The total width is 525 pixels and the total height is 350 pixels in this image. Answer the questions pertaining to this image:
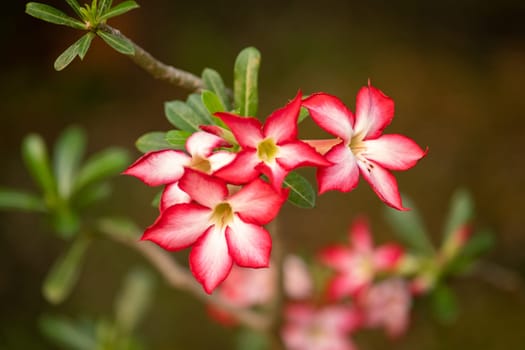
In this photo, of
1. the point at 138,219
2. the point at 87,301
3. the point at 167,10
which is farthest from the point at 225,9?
the point at 87,301

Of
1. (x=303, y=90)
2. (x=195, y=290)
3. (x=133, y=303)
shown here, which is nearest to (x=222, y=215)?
(x=195, y=290)

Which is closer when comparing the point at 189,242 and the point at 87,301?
the point at 189,242

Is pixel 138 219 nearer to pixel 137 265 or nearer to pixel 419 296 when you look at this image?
pixel 137 265

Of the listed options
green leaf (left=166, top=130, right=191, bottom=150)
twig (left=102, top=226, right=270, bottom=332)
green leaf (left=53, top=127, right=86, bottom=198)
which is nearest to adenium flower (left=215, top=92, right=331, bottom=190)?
green leaf (left=166, top=130, right=191, bottom=150)

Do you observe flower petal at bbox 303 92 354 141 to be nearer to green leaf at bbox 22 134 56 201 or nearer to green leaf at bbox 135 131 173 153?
green leaf at bbox 135 131 173 153

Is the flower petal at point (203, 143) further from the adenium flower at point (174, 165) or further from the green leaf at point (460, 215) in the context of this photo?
the green leaf at point (460, 215)

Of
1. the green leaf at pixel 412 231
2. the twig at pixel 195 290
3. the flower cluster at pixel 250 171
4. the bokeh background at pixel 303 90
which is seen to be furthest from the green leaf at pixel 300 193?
the bokeh background at pixel 303 90
